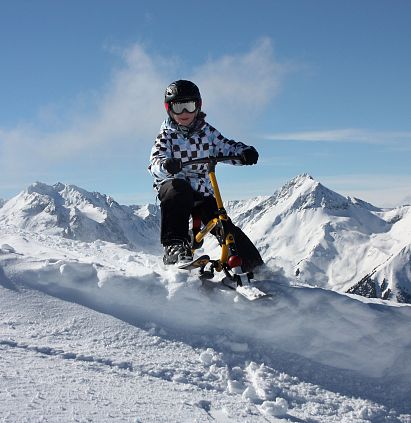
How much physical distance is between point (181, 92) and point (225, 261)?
2423 mm

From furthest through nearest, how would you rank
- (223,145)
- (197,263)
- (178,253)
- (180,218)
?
(223,145) < (180,218) < (178,253) < (197,263)

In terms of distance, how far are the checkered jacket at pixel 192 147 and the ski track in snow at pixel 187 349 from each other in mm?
1652

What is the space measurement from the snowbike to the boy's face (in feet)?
2.80

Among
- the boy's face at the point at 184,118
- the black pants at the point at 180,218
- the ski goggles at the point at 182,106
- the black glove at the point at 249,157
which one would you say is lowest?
the black pants at the point at 180,218

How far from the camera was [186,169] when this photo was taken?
22.3 ft

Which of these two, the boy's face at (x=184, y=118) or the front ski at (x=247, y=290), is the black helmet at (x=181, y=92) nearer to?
the boy's face at (x=184, y=118)

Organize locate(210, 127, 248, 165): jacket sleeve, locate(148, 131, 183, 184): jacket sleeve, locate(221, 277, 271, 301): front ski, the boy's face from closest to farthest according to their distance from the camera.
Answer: locate(221, 277, 271, 301): front ski < locate(148, 131, 183, 184): jacket sleeve < the boy's face < locate(210, 127, 248, 165): jacket sleeve

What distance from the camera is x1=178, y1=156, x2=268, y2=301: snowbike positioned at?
5.39m

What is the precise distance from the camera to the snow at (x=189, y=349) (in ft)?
11.9

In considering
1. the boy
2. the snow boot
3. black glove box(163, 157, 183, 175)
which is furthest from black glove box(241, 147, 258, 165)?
the snow boot

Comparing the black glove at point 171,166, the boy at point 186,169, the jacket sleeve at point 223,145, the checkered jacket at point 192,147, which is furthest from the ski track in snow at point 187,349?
the jacket sleeve at point 223,145

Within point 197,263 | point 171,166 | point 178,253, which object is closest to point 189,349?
point 197,263

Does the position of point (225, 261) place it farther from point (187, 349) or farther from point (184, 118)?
point (184, 118)

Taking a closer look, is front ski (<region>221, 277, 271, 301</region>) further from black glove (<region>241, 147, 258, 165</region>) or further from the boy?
black glove (<region>241, 147, 258, 165</region>)
